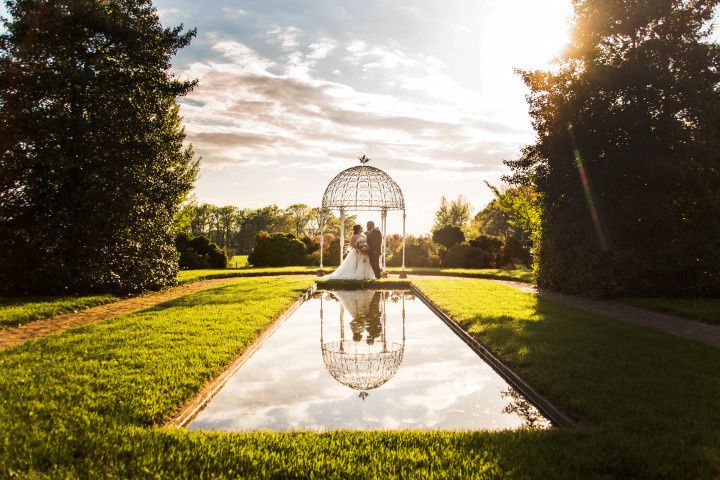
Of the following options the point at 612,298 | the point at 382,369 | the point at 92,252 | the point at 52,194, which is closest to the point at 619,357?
the point at 382,369

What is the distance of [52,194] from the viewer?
1316 cm

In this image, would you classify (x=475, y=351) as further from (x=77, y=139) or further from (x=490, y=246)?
(x=490, y=246)

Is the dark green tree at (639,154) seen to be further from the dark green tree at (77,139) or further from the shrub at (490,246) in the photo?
the shrub at (490,246)

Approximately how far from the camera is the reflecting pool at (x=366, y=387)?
488cm

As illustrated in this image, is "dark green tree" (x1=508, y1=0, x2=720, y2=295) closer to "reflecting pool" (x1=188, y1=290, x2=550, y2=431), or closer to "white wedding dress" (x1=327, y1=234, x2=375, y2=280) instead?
"white wedding dress" (x1=327, y1=234, x2=375, y2=280)

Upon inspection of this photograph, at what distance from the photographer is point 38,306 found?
11062 millimetres

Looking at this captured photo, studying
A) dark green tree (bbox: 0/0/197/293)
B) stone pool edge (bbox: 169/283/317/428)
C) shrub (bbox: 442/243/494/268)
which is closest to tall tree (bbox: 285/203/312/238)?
shrub (bbox: 442/243/494/268)

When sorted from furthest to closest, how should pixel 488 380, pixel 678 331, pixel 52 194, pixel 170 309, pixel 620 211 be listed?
pixel 620 211, pixel 52 194, pixel 170 309, pixel 678 331, pixel 488 380

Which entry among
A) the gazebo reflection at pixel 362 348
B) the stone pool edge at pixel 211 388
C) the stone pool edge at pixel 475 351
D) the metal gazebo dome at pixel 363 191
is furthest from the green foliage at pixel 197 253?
the stone pool edge at pixel 211 388

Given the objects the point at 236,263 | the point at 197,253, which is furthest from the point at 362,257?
the point at 236,263

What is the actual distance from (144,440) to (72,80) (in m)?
12.6

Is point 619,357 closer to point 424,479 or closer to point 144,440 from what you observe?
point 424,479

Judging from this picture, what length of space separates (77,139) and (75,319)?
220 inches

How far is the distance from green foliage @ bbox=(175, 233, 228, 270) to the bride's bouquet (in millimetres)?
12114
